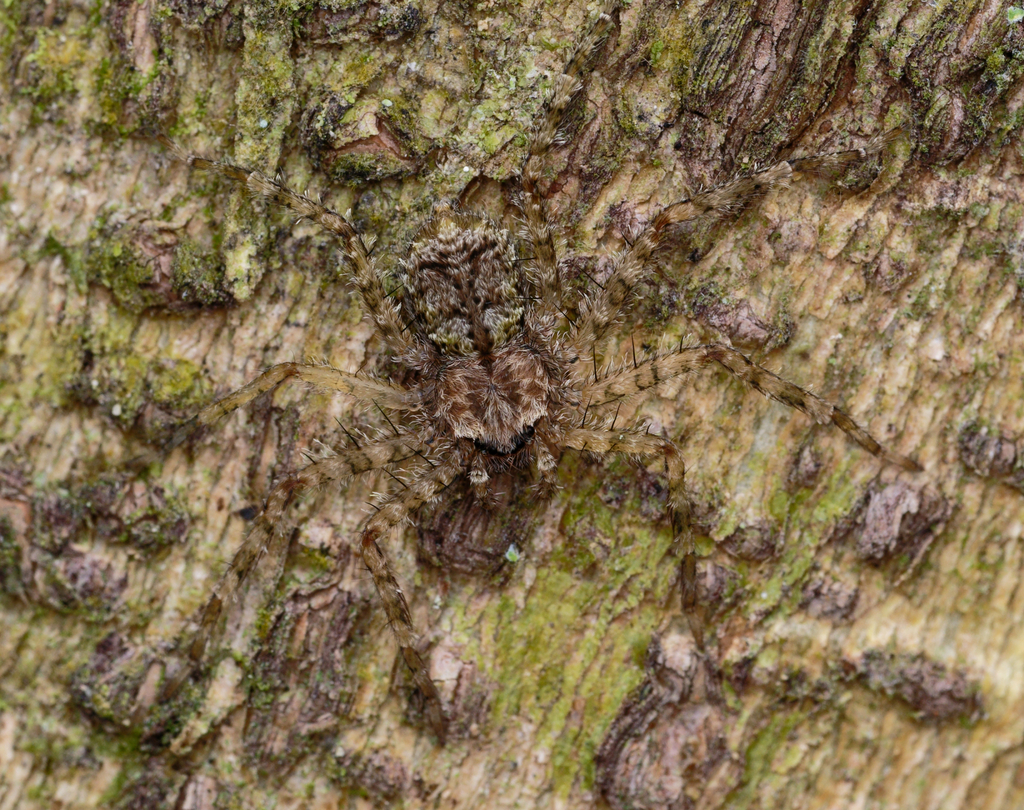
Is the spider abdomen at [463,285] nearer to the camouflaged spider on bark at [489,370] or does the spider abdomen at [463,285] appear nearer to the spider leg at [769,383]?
the camouflaged spider on bark at [489,370]

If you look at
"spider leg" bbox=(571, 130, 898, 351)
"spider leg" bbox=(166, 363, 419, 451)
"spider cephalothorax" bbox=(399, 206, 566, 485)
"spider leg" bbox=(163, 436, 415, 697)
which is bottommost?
"spider leg" bbox=(163, 436, 415, 697)

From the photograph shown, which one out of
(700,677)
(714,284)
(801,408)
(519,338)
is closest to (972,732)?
(700,677)

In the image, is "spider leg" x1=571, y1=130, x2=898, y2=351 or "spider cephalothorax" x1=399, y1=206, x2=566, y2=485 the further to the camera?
"spider cephalothorax" x1=399, y1=206, x2=566, y2=485

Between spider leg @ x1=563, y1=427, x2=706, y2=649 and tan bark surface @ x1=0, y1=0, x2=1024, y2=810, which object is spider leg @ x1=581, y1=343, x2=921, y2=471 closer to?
tan bark surface @ x1=0, y1=0, x2=1024, y2=810

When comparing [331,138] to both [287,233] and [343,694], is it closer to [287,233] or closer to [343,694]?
[287,233]

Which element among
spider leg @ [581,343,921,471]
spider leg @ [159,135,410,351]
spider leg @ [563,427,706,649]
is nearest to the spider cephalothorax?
spider leg @ [159,135,410,351]

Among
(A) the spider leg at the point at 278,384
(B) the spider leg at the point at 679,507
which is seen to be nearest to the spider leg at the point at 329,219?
(A) the spider leg at the point at 278,384
